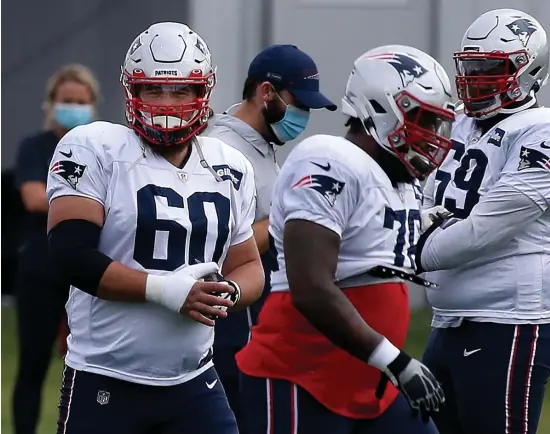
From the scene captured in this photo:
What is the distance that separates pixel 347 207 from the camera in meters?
3.55

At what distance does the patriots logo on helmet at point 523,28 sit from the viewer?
4.34 m

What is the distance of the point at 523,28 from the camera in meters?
4.38

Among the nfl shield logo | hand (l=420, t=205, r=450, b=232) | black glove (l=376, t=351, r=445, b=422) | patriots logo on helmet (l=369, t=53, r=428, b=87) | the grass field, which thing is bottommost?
the grass field

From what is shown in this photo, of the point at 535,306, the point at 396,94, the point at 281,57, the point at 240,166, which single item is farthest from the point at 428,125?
the point at 281,57

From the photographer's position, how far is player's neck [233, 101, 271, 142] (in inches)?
199

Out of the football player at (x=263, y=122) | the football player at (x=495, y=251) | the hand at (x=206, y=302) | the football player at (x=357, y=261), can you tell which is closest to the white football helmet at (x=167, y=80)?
the football player at (x=357, y=261)

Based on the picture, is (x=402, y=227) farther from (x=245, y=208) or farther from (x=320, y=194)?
(x=245, y=208)

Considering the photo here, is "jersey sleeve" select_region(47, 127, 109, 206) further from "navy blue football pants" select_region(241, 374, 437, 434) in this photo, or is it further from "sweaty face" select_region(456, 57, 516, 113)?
"sweaty face" select_region(456, 57, 516, 113)

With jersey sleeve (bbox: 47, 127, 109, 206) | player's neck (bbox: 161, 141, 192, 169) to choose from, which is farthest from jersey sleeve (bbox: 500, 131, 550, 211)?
jersey sleeve (bbox: 47, 127, 109, 206)

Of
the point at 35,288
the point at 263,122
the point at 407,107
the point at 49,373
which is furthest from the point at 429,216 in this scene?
the point at 49,373

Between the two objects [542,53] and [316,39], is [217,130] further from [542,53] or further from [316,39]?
[316,39]

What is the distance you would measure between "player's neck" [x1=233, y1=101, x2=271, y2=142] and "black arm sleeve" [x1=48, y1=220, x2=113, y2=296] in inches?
64.6

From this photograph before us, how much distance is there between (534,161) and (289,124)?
3.87 feet

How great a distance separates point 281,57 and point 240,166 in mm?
1387
